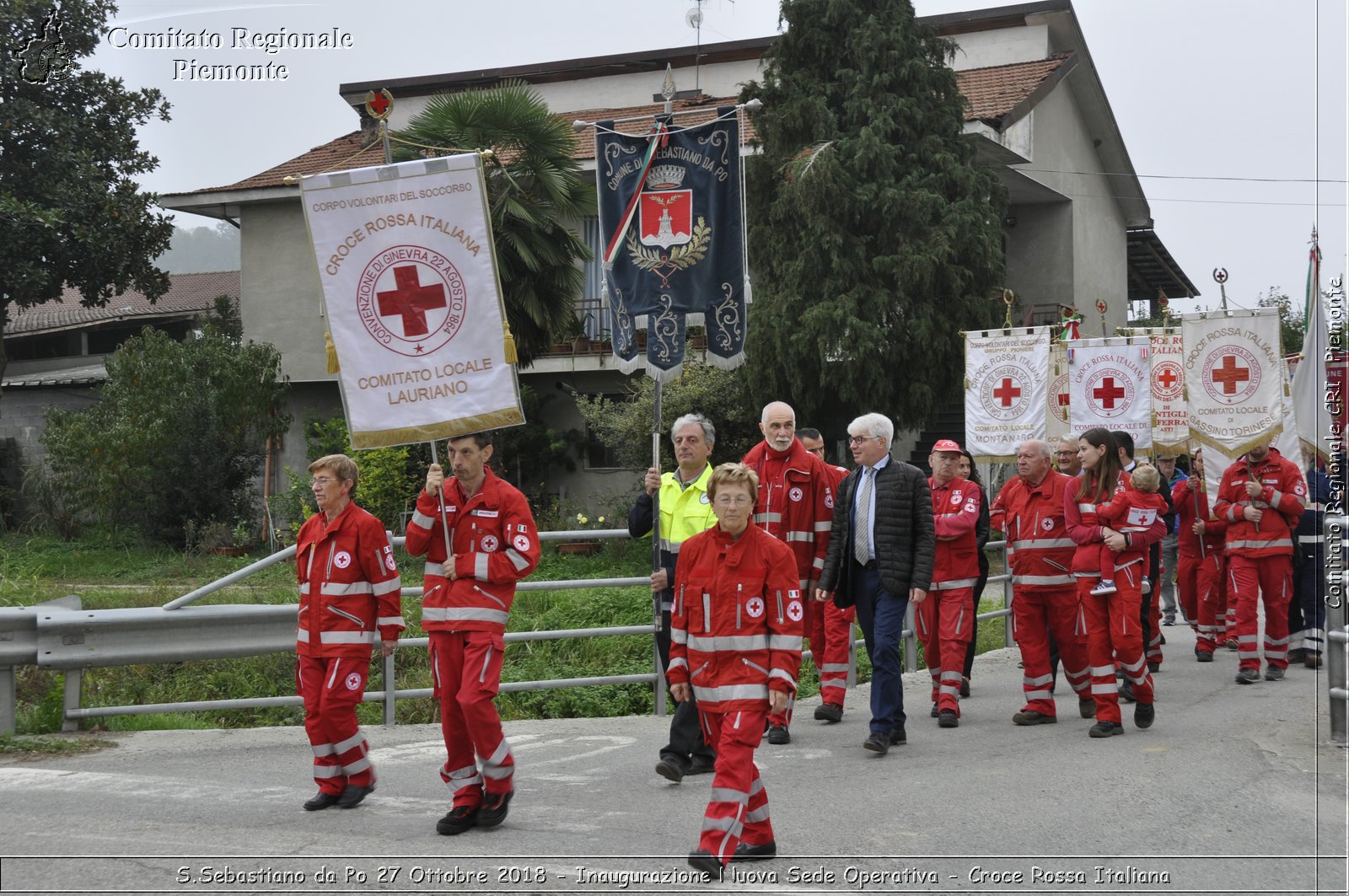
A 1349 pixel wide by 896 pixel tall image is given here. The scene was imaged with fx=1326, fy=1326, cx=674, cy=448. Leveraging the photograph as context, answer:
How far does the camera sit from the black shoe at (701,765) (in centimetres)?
763

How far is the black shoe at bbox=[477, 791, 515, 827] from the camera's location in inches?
249

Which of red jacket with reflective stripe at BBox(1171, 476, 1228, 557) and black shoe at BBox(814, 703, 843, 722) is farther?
red jacket with reflective stripe at BBox(1171, 476, 1228, 557)

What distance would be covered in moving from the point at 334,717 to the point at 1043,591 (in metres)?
5.17

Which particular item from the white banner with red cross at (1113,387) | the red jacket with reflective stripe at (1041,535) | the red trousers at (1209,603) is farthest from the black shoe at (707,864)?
the white banner with red cross at (1113,387)

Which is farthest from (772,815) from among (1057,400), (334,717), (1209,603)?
(1057,400)

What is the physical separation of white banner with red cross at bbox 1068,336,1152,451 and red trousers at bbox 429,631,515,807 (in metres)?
9.69

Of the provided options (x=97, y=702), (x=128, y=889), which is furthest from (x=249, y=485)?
(x=128, y=889)

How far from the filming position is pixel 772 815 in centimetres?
665

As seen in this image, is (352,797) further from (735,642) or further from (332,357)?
(735,642)

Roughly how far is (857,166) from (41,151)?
16.0 meters

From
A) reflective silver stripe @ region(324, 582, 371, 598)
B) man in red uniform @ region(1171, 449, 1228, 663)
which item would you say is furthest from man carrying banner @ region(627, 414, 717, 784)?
man in red uniform @ region(1171, 449, 1228, 663)

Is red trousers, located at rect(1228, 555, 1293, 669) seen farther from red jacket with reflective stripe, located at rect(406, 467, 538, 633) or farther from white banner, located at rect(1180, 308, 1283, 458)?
red jacket with reflective stripe, located at rect(406, 467, 538, 633)

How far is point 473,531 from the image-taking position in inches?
259

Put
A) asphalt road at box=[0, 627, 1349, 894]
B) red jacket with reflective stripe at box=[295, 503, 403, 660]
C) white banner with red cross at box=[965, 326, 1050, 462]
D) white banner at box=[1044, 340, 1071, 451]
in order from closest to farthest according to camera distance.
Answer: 1. asphalt road at box=[0, 627, 1349, 894]
2. red jacket with reflective stripe at box=[295, 503, 403, 660]
3. white banner with red cross at box=[965, 326, 1050, 462]
4. white banner at box=[1044, 340, 1071, 451]
